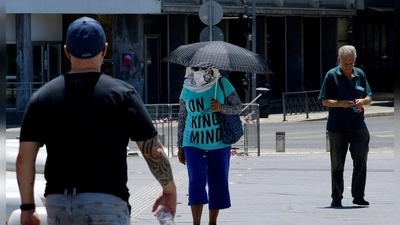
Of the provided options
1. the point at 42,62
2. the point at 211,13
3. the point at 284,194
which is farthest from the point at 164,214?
the point at 42,62

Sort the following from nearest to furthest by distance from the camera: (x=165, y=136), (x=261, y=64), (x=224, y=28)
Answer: (x=261, y=64) → (x=165, y=136) → (x=224, y=28)

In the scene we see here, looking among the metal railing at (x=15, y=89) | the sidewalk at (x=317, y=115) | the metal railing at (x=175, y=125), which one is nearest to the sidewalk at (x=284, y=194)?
the metal railing at (x=175, y=125)

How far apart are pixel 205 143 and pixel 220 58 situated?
0.95 meters

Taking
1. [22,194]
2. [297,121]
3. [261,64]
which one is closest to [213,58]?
[261,64]

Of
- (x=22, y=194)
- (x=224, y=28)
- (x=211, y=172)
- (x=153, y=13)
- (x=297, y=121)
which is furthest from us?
(x=224, y=28)

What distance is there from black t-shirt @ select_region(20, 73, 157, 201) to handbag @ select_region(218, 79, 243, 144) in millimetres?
3791

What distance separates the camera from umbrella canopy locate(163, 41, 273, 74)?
8992 millimetres

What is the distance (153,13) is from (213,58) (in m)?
25.5

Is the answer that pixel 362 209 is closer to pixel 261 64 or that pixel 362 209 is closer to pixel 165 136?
pixel 261 64

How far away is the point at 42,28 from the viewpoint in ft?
113

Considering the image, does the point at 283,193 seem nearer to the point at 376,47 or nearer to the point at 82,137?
the point at 82,137

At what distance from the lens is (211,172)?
344 inches

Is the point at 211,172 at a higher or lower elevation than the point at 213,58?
lower

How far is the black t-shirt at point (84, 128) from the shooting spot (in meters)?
4.78
